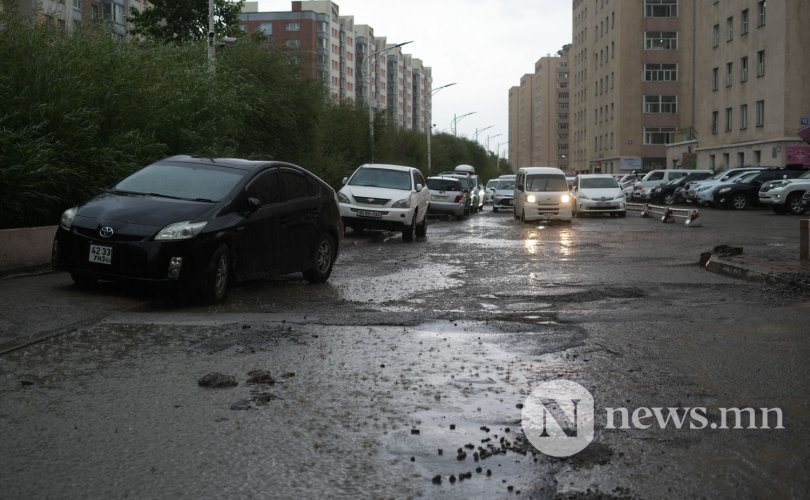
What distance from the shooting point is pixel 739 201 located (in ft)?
139

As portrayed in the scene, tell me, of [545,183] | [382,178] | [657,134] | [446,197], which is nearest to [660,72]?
[657,134]

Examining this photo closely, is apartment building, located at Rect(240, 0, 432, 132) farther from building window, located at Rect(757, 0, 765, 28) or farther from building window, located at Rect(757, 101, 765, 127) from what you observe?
building window, located at Rect(757, 101, 765, 127)

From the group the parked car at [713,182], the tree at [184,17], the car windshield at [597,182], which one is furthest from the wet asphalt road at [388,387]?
the tree at [184,17]

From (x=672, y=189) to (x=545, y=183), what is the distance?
71.3 feet

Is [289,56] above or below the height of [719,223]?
above

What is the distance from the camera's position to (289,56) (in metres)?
31.1

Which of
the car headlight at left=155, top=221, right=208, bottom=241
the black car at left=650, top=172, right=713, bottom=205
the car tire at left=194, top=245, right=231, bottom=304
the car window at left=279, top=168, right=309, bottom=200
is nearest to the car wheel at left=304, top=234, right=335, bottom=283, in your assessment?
the car window at left=279, top=168, right=309, bottom=200

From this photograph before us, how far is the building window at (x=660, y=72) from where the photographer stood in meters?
96.9

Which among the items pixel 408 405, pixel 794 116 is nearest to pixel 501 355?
pixel 408 405

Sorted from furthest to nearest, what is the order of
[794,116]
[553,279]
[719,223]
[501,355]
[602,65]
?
[602,65] < [794,116] < [719,223] < [553,279] < [501,355]

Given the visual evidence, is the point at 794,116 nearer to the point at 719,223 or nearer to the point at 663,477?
the point at 719,223

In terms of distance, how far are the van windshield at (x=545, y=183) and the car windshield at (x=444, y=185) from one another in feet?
16.5

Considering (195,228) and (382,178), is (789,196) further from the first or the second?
(195,228)

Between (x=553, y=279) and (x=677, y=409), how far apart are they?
791 centimetres
